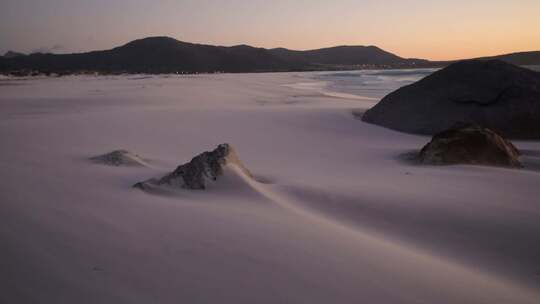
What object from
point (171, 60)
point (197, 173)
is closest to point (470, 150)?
point (197, 173)

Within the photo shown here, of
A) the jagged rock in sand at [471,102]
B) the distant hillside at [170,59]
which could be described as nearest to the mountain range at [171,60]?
the distant hillside at [170,59]

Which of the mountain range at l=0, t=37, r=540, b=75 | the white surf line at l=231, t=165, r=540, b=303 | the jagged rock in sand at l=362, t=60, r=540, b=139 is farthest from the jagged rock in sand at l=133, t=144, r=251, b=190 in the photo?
the mountain range at l=0, t=37, r=540, b=75

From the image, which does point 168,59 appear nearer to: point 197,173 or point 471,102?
point 471,102

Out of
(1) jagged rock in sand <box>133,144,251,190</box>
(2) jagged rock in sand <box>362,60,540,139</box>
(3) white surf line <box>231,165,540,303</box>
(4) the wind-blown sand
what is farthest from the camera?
(2) jagged rock in sand <box>362,60,540,139</box>

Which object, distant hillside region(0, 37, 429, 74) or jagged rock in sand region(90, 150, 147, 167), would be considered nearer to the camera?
jagged rock in sand region(90, 150, 147, 167)

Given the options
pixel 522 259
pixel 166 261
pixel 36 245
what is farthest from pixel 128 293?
pixel 522 259

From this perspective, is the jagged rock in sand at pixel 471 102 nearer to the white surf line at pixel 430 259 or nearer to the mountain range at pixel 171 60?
the white surf line at pixel 430 259

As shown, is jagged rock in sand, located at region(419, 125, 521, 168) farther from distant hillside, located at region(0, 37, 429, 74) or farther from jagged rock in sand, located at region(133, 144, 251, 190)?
distant hillside, located at region(0, 37, 429, 74)
